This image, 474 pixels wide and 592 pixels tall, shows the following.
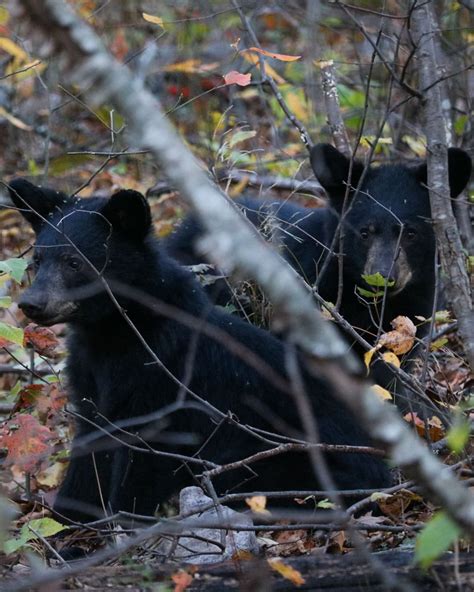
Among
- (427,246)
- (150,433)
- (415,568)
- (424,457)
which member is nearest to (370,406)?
(424,457)

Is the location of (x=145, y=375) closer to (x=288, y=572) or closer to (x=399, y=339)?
(x=399, y=339)

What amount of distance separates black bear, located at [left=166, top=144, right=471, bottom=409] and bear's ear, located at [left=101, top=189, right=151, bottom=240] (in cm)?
117

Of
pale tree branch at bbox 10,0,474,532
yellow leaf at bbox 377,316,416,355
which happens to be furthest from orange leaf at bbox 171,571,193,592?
yellow leaf at bbox 377,316,416,355

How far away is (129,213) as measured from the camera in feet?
17.5

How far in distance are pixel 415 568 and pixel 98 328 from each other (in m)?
2.58

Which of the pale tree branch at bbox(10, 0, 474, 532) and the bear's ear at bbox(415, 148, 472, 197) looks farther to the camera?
the bear's ear at bbox(415, 148, 472, 197)

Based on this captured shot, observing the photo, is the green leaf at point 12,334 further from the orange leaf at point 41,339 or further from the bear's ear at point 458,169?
the bear's ear at point 458,169

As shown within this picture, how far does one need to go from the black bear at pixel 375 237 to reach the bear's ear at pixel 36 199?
4.51 ft

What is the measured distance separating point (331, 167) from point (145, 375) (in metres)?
1.98

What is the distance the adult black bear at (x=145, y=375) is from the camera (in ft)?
17.3

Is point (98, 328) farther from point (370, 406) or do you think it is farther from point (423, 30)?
point (370, 406)

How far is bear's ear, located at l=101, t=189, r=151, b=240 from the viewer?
5.25 metres

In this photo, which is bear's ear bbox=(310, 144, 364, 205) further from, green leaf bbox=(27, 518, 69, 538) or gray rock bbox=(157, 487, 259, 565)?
green leaf bbox=(27, 518, 69, 538)

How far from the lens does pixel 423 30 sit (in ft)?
16.8
